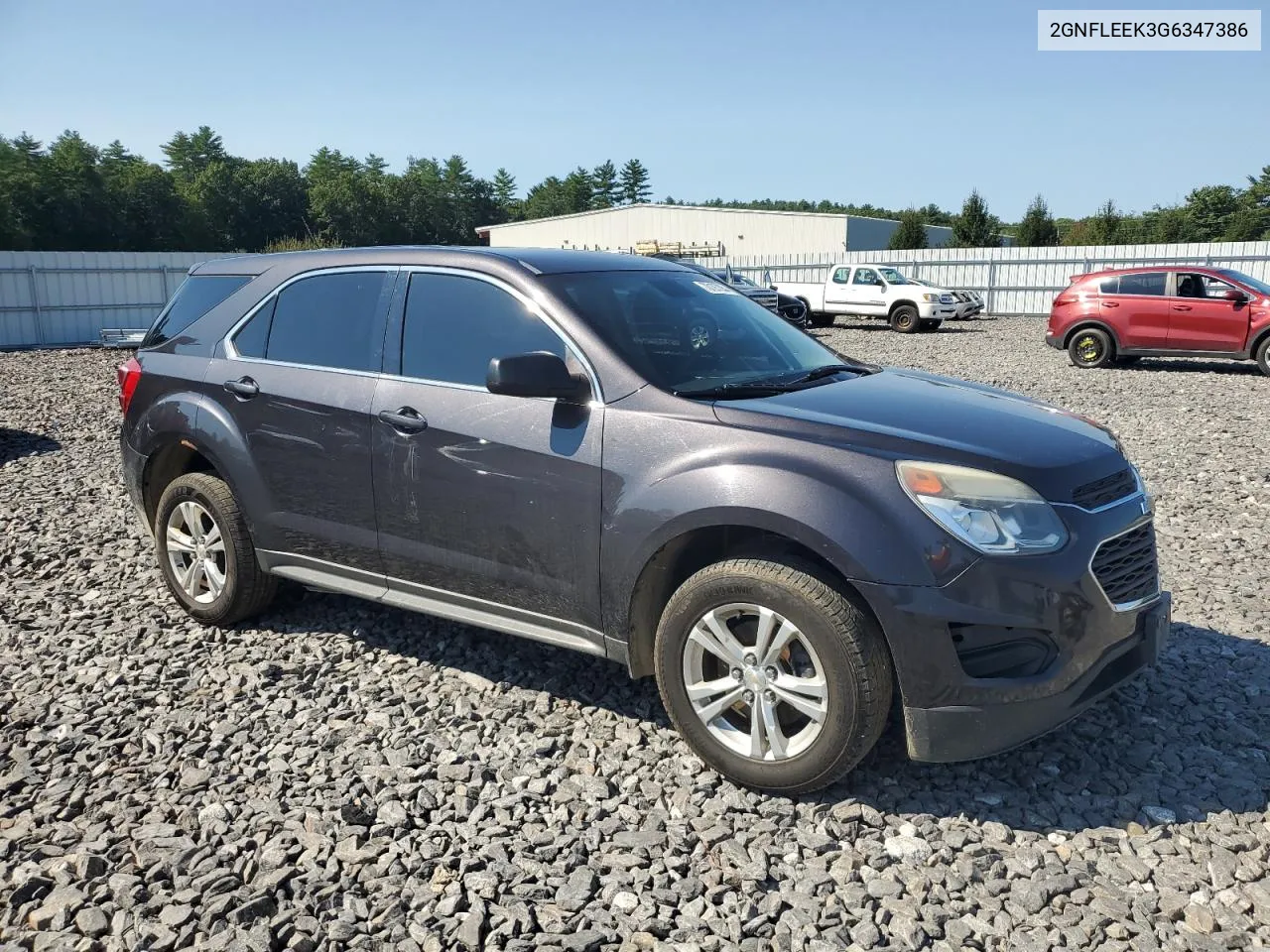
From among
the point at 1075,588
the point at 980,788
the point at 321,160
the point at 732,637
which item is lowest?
the point at 980,788

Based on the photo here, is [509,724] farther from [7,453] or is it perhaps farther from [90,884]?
[7,453]

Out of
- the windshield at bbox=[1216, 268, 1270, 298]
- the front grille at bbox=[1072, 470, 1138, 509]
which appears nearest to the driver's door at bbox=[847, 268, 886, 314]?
the windshield at bbox=[1216, 268, 1270, 298]

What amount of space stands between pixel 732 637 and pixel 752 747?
38 cm

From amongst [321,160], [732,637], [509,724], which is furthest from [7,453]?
[321,160]

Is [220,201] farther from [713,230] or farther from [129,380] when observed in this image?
[129,380]

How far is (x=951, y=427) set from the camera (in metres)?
3.39

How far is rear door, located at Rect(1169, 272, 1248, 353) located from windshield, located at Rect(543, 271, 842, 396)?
13.5m

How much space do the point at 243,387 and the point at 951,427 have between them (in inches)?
124

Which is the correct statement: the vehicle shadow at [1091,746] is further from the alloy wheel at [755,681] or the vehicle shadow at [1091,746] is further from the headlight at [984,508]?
the headlight at [984,508]

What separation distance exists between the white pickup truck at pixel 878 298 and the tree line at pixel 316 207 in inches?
734

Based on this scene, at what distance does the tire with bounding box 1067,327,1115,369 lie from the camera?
1636 cm

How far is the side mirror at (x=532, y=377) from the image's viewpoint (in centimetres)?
353

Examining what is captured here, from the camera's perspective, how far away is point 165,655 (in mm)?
4676

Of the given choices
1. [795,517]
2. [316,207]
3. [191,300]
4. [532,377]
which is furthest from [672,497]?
[316,207]
